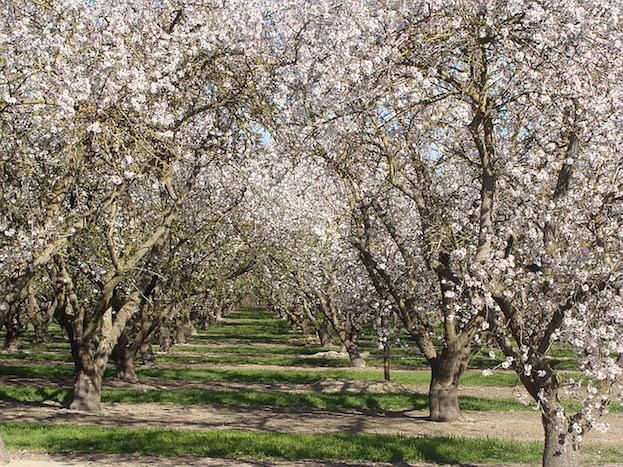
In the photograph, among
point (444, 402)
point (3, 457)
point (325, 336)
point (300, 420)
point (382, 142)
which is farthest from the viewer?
point (325, 336)

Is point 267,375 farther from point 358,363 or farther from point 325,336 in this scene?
point 325,336

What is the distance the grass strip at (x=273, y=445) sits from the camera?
1416cm

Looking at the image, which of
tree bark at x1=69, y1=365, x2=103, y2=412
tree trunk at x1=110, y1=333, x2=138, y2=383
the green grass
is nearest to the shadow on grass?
tree bark at x1=69, y1=365, x2=103, y2=412

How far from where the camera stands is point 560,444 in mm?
11188

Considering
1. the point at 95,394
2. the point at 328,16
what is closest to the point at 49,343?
the point at 95,394

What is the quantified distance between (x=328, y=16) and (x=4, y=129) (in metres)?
7.05

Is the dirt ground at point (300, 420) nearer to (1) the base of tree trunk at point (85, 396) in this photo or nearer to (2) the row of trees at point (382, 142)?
(1) the base of tree trunk at point (85, 396)

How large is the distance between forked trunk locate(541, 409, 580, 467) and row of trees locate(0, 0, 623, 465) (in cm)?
3

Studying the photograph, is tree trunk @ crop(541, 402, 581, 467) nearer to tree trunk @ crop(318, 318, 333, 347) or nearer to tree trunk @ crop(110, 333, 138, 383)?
tree trunk @ crop(110, 333, 138, 383)

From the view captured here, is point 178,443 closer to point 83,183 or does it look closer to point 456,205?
point 83,183

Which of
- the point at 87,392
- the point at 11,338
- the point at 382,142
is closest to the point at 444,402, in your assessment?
the point at 382,142

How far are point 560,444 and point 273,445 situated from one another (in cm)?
556

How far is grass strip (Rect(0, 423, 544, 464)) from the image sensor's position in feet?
46.4

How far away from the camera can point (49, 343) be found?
42.0 metres
